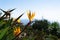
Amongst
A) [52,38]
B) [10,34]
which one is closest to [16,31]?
[10,34]

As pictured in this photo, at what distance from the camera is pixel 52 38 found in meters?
2.04

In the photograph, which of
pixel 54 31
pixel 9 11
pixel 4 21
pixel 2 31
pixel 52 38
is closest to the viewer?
pixel 2 31

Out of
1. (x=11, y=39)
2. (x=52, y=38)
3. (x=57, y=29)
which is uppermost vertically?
(x=11, y=39)

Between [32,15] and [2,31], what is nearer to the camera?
[2,31]

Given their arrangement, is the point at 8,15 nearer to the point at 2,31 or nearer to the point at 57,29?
the point at 2,31

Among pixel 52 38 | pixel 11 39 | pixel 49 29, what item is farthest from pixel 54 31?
pixel 11 39

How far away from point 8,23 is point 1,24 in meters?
0.04

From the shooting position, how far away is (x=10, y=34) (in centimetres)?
143

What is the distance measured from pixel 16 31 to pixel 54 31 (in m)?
9.56

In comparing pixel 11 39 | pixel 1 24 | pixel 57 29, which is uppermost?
pixel 1 24

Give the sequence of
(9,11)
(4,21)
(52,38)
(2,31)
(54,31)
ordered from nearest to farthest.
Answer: (2,31), (9,11), (4,21), (52,38), (54,31)

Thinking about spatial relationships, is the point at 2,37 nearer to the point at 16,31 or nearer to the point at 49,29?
the point at 16,31

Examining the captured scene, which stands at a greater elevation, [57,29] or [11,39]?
[11,39]

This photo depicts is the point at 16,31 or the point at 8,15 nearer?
the point at 8,15
